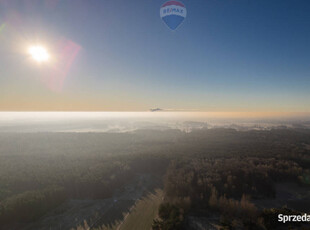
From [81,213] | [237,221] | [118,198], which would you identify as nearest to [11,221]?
[81,213]

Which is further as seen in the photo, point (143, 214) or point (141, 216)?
point (143, 214)

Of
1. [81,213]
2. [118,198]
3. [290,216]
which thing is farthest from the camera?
[118,198]

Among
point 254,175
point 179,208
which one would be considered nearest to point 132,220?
point 179,208

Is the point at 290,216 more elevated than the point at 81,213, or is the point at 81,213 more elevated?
the point at 290,216

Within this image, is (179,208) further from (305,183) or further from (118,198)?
(305,183)

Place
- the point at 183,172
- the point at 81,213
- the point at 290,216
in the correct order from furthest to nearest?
the point at 183,172
the point at 81,213
the point at 290,216

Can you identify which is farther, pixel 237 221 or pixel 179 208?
pixel 179 208

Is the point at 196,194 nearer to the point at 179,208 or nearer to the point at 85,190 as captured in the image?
the point at 179,208
